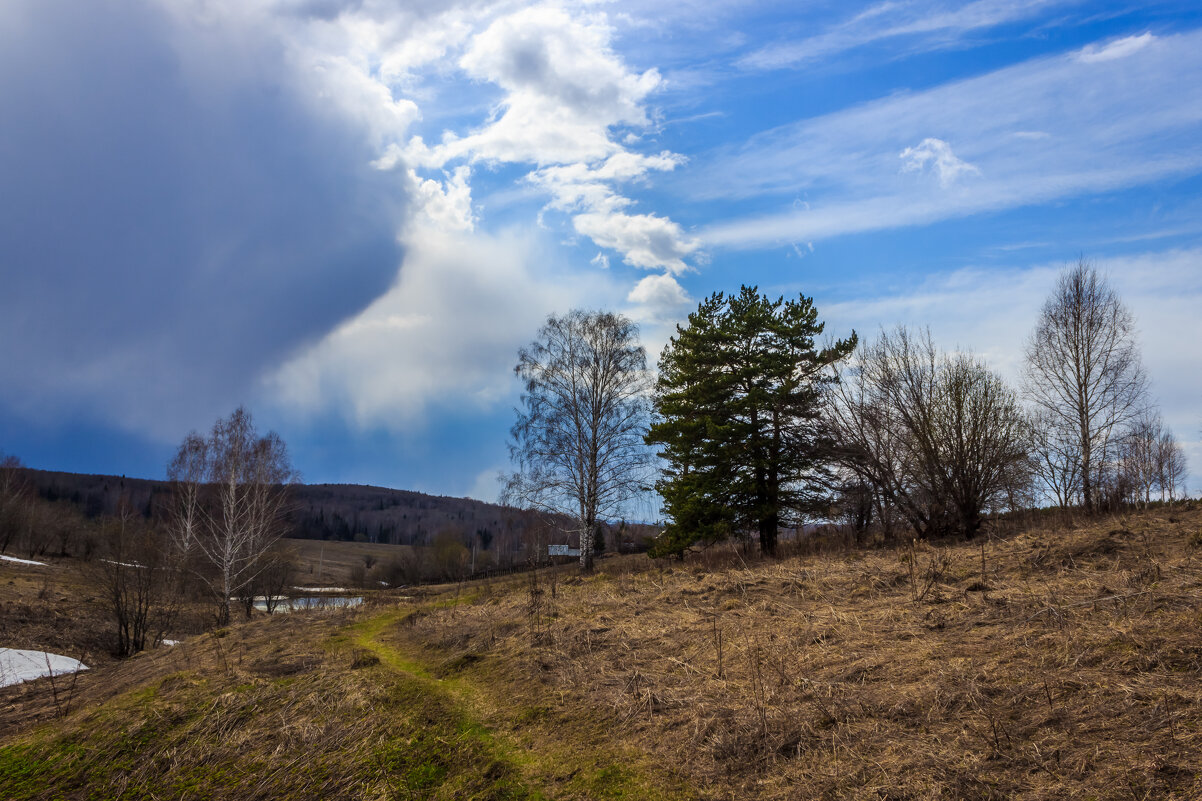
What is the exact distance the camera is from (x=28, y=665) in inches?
626

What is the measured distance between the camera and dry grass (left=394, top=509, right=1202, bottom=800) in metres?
4.27

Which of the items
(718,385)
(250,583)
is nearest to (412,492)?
(250,583)

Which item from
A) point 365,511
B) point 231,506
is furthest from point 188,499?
point 365,511

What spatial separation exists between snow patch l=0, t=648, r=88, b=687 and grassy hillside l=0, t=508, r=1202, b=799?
3875 mm

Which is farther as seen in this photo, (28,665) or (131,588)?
(131,588)

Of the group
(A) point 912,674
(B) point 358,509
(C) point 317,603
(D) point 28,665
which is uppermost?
(A) point 912,674

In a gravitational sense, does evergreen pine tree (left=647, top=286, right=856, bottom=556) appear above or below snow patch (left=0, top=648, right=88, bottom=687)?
above

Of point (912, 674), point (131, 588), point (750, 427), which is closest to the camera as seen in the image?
point (912, 674)

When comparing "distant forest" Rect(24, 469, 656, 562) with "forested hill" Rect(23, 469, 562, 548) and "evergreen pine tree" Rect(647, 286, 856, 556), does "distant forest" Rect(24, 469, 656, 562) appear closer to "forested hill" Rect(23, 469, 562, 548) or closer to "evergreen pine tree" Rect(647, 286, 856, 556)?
"forested hill" Rect(23, 469, 562, 548)

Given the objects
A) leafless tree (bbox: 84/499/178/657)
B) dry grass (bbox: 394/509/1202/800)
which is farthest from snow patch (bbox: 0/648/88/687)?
dry grass (bbox: 394/509/1202/800)

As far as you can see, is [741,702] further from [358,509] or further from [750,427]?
[358,509]

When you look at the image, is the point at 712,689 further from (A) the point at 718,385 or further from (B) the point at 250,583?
(B) the point at 250,583

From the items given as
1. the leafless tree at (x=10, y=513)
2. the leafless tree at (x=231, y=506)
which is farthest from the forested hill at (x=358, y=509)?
the leafless tree at (x=231, y=506)

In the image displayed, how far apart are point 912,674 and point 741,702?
155 cm
